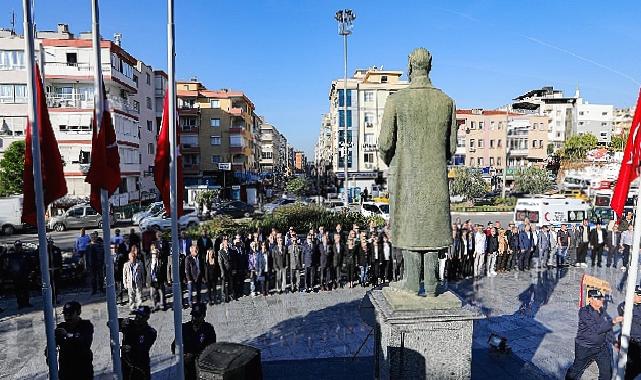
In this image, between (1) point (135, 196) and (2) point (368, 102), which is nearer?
(1) point (135, 196)

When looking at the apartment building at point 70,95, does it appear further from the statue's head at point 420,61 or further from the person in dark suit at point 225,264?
the statue's head at point 420,61

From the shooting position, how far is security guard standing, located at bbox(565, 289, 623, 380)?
611cm

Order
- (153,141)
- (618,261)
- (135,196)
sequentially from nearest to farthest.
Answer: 1. (618,261)
2. (135,196)
3. (153,141)

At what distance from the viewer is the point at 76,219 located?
30125 millimetres

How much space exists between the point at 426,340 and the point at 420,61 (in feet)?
10.5

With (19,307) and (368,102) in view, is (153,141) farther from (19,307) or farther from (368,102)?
(19,307)

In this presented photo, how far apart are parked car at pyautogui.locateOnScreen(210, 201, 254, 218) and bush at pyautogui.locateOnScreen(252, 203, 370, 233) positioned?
14.3 metres

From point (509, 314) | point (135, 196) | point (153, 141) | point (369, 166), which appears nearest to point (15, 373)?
point (509, 314)

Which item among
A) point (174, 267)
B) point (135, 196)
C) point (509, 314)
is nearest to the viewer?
point (174, 267)

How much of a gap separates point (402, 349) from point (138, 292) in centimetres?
837

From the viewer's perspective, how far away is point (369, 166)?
57.9 metres

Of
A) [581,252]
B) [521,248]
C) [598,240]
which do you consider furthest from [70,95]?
[598,240]

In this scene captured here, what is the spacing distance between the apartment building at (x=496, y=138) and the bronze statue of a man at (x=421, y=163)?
5833 cm

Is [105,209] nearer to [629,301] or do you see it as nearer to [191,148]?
[629,301]
